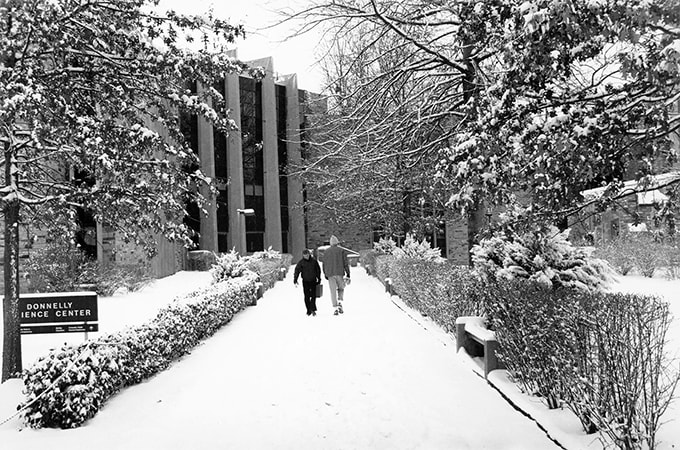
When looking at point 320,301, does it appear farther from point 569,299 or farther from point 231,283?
point 569,299

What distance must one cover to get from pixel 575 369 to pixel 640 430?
1.78 ft

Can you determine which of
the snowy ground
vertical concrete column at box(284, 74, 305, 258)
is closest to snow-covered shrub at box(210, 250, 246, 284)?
the snowy ground

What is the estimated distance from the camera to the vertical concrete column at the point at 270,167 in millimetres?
32000

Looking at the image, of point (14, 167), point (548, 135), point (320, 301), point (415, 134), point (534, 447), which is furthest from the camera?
point (320, 301)

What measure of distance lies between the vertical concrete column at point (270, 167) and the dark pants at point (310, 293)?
2141 centimetres

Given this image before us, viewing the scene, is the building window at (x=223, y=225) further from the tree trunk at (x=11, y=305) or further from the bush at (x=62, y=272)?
the tree trunk at (x=11, y=305)

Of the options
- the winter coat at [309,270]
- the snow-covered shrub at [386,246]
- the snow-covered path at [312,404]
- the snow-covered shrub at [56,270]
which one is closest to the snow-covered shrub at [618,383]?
the snow-covered path at [312,404]

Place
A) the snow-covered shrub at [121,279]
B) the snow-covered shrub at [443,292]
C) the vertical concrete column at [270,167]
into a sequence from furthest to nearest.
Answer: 1. the vertical concrete column at [270,167]
2. the snow-covered shrub at [121,279]
3. the snow-covered shrub at [443,292]

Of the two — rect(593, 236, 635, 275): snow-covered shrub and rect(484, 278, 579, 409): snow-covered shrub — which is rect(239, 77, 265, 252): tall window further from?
Answer: rect(484, 278, 579, 409): snow-covered shrub

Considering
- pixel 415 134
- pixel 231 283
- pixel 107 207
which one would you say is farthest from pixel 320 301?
pixel 107 207

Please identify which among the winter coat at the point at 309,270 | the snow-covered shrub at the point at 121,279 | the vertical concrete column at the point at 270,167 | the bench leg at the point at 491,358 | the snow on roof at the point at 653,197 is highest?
the vertical concrete column at the point at 270,167

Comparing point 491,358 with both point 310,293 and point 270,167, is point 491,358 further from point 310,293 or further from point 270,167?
point 270,167

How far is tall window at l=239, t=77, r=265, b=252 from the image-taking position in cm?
3212

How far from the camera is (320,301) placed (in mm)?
13211
